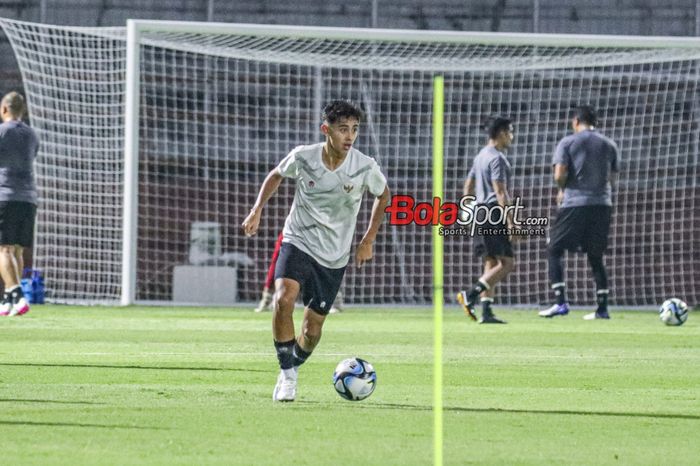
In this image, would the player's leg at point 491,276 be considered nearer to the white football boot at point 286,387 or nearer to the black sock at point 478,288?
the black sock at point 478,288

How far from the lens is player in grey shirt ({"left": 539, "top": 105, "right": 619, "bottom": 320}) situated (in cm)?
1594

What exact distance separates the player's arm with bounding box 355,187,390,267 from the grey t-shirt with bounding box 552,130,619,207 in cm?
794

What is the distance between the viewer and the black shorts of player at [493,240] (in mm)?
14836

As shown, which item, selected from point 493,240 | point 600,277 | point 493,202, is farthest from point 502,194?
point 600,277

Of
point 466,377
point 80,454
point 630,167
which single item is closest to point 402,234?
point 630,167

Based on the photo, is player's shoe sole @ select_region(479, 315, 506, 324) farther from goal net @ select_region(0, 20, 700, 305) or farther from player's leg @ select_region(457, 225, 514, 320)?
goal net @ select_region(0, 20, 700, 305)

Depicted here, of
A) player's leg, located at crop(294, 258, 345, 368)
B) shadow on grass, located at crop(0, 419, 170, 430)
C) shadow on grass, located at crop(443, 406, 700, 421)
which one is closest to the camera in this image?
shadow on grass, located at crop(0, 419, 170, 430)

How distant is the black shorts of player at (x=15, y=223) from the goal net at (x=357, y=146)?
339 cm

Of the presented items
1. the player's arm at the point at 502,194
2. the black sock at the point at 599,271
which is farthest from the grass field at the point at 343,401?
the black sock at the point at 599,271

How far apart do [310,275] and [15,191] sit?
756 centimetres

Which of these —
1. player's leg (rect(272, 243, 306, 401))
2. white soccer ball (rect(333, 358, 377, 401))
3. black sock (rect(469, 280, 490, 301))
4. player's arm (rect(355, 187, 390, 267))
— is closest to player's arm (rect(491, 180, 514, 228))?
black sock (rect(469, 280, 490, 301))

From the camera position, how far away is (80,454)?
5.57 meters

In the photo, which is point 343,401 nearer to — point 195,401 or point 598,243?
point 195,401

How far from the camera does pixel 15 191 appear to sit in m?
14.9
